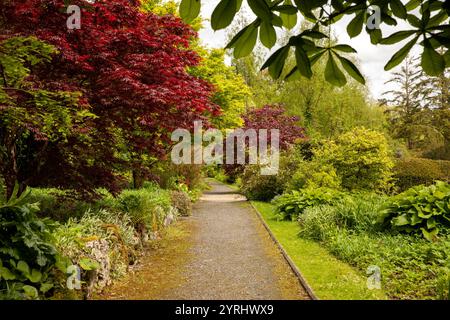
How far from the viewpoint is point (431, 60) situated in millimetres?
1086

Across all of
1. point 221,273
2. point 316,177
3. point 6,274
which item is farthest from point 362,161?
point 6,274

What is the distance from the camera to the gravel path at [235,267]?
5.23 meters

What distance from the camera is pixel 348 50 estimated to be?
1.01 meters

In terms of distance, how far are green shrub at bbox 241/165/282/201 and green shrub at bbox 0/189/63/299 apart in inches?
463

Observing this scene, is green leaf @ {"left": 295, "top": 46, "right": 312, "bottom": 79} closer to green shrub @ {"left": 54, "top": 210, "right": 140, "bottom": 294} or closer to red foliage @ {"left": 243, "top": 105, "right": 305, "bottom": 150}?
green shrub @ {"left": 54, "top": 210, "right": 140, "bottom": 294}

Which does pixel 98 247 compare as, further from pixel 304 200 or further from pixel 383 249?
pixel 304 200

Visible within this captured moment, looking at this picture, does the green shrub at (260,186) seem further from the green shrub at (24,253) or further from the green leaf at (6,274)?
the green leaf at (6,274)

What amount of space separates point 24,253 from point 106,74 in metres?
3.14

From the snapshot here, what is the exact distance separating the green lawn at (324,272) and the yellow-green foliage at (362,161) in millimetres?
3966

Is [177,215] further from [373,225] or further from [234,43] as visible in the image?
[234,43]

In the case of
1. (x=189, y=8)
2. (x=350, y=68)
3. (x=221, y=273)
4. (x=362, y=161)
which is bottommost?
(x=221, y=273)

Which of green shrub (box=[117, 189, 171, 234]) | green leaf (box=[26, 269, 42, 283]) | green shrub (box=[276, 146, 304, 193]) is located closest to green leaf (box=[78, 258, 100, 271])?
green leaf (box=[26, 269, 42, 283])
